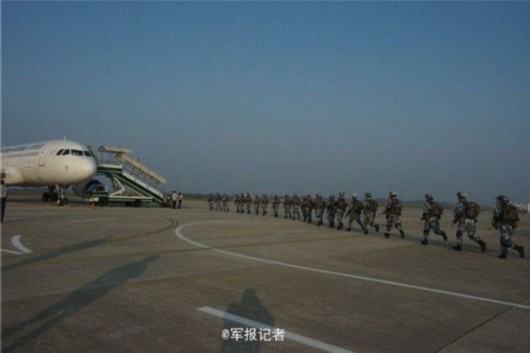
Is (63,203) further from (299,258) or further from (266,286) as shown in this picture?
(266,286)

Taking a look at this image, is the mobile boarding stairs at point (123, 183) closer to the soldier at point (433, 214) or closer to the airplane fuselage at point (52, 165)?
the airplane fuselage at point (52, 165)

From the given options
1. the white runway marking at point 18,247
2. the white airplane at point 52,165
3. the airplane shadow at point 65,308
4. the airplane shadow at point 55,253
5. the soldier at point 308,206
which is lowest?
the white runway marking at point 18,247

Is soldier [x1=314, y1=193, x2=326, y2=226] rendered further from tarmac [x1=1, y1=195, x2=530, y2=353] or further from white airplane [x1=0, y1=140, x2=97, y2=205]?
white airplane [x1=0, y1=140, x2=97, y2=205]

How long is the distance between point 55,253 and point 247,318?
274 inches

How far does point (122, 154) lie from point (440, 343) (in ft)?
132

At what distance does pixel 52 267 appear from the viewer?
9086mm

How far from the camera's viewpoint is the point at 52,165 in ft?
102

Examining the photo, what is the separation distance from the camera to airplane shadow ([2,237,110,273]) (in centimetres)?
918

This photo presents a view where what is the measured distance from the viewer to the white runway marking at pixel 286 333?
496 centimetres

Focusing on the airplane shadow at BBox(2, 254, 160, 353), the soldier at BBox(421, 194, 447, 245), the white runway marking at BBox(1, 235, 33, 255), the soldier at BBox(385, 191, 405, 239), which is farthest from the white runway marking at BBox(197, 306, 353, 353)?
the soldier at BBox(385, 191, 405, 239)

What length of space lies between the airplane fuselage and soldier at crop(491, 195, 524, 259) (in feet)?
→ 86.1

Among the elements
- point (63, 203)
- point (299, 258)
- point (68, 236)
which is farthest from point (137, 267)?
point (63, 203)

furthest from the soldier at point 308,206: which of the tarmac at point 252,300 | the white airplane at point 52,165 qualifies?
the white airplane at point 52,165

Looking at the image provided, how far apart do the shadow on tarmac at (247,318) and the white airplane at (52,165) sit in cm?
2668
